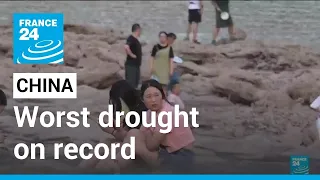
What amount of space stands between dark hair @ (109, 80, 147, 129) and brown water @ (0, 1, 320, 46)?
0.39 m

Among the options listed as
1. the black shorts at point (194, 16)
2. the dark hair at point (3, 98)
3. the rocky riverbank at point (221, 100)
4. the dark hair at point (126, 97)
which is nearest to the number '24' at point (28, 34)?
the rocky riverbank at point (221, 100)

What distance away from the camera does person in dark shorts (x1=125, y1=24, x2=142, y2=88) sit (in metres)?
4.52

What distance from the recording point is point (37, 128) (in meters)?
4.44

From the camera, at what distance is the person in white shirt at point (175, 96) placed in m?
4.46

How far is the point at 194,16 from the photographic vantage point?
463 centimetres

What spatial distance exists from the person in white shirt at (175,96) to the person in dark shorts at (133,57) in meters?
0.26

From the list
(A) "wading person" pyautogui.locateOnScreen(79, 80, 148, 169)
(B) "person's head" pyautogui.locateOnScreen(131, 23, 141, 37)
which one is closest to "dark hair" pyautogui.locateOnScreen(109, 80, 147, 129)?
(A) "wading person" pyautogui.locateOnScreen(79, 80, 148, 169)

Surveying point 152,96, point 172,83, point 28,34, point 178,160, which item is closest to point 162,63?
point 172,83

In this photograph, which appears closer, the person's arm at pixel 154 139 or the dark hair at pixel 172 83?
the person's arm at pixel 154 139

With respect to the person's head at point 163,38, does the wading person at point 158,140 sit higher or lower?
lower

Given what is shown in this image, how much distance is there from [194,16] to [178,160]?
1075 mm

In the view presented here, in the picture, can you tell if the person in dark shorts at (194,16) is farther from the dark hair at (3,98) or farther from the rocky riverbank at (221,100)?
the dark hair at (3,98)

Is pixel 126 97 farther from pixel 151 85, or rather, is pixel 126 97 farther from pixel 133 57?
pixel 133 57

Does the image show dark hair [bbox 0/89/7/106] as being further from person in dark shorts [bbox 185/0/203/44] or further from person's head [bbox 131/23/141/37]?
person in dark shorts [bbox 185/0/203/44]
